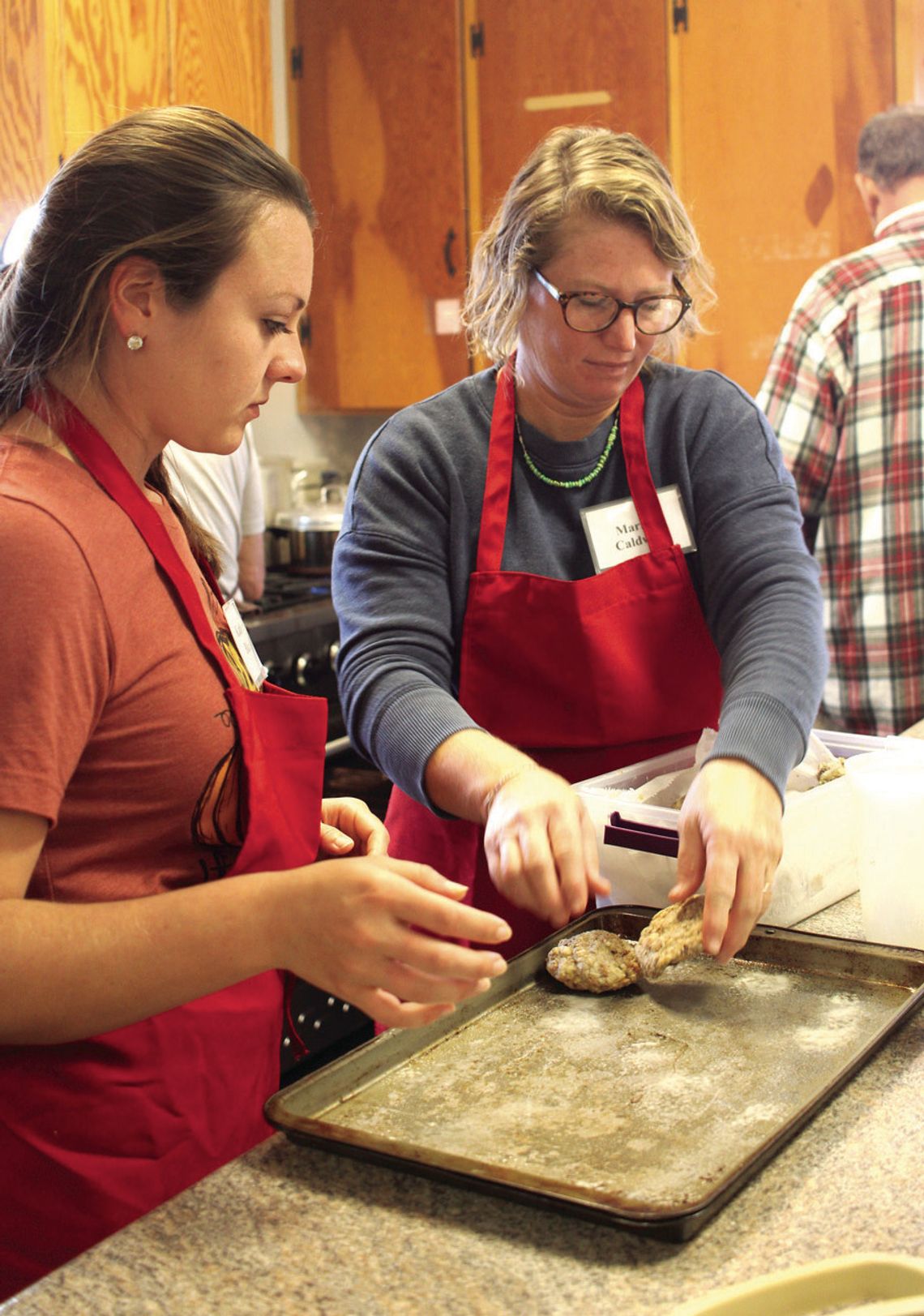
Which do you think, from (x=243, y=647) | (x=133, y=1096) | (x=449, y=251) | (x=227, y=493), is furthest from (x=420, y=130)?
(x=133, y=1096)

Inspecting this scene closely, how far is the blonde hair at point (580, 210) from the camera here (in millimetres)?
1521

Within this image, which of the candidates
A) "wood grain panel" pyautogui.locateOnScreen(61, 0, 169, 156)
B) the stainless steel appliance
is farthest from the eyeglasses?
"wood grain panel" pyautogui.locateOnScreen(61, 0, 169, 156)

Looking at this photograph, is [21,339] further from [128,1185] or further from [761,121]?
[761,121]

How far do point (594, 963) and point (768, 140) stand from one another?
2.73 metres

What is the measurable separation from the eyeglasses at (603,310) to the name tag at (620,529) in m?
0.23

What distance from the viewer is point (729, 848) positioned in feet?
3.85

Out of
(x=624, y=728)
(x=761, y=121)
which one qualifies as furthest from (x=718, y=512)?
(x=761, y=121)

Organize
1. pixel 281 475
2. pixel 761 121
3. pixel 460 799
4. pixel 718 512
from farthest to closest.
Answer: pixel 281 475 → pixel 761 121 → pixel 718 512 → pixel 460 799

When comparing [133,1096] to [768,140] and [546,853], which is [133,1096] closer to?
[546,853]

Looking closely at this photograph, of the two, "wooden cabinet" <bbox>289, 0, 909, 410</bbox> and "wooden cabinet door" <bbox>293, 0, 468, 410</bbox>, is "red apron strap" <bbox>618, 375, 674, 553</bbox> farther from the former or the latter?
"wooden cabinet door" <bbox>293, 0, 468, 410</bbox>

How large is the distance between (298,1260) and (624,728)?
97 cm

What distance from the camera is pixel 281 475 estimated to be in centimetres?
408

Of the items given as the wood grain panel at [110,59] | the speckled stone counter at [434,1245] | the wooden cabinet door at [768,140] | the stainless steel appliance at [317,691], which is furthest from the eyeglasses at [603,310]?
the wooden cabinet door at [768,140]

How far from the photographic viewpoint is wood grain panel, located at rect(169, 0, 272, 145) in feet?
10.3
